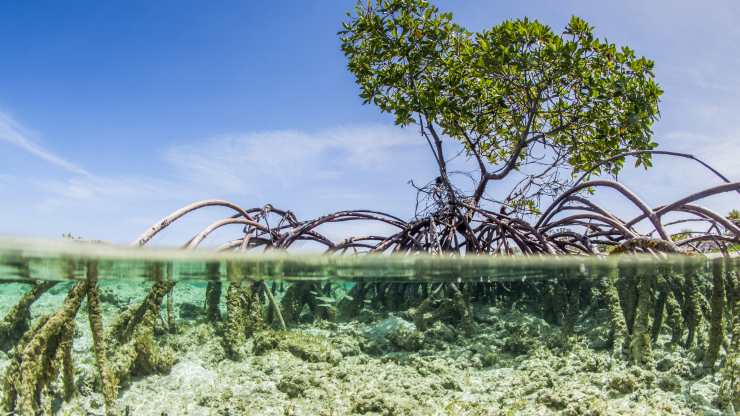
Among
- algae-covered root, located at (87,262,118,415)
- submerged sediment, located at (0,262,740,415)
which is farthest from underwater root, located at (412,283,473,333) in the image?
algae-covered root, located at (87,262,118,415)

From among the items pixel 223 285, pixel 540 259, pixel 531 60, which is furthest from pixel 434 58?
pixel 223 285

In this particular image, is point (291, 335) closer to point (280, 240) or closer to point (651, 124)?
point (280, 240)

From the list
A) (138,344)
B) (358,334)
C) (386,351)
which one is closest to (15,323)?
(138,344)

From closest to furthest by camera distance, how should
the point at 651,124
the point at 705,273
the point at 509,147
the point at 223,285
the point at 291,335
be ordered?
1. the point at 291,335
2. the point at 223,285
3. the point at 705,273
4. the point at 651,124
5. the point at 509,147

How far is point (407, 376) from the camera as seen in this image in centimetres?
267

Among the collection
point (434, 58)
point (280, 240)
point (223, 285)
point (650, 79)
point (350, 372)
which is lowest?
point (350, 372)

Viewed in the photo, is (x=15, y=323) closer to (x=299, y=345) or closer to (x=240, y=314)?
(x=240, y=314)

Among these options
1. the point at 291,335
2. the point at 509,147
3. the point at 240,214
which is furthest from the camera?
the point at 509,147

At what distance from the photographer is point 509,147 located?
26.2 ft

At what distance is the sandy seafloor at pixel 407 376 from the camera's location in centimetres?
247

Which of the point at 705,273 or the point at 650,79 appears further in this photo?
the point at 650,79

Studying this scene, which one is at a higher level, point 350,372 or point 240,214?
point 240,214

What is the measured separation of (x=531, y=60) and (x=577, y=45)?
1.84 ft

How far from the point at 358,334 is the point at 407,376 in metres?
0.43
